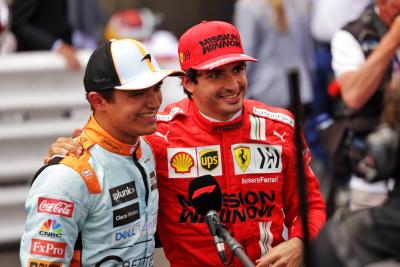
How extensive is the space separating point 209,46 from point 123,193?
0.92 meters

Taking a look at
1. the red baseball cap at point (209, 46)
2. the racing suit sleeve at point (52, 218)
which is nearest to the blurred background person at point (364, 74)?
the red baseball cap at point (209, 46)

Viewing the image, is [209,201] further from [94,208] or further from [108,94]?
[108,94]

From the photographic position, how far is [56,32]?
887 centimetres

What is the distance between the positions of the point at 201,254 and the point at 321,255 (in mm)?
1686

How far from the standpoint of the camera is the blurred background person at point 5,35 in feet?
29.2

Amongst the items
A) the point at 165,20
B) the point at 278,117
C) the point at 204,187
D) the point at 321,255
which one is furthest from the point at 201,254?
the point at 165,20

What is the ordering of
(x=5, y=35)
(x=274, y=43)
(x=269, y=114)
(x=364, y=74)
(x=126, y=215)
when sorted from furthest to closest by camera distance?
1. (x=5, y=35)
2. (x=274, y=43)
3. (x=364, y=74)
4. (x=269, y=114)
5. (x=126, y=215)

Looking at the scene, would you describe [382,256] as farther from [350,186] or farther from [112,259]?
[350,186]

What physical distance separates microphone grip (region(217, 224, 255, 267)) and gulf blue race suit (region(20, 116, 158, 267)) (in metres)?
0.36

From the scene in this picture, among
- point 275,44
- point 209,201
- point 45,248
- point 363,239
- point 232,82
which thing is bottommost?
point 363,239

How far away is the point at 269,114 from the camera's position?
5250mm

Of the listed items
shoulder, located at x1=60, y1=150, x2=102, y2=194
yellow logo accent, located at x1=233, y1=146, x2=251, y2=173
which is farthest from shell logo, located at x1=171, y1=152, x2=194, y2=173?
shoulder, located at x1=60, y1=150, x2=102, y2=194

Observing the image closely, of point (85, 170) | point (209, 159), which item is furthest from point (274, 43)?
point (85, 170)

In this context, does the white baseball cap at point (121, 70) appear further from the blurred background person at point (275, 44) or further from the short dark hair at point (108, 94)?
the blurred background person at point (275, 44)
